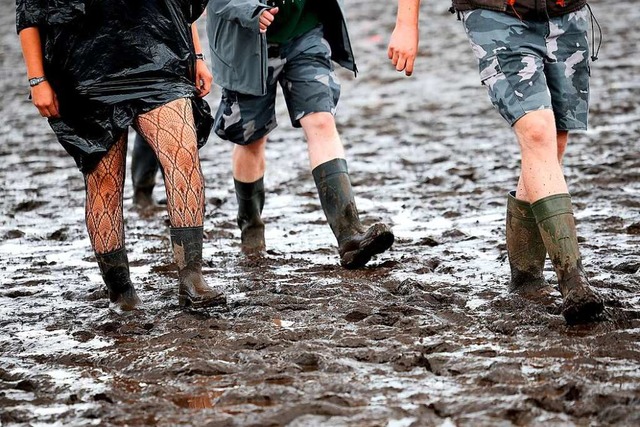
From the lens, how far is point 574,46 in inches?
188

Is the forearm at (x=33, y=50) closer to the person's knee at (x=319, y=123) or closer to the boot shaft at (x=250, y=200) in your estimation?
the person's knee at (x=319, y=123)

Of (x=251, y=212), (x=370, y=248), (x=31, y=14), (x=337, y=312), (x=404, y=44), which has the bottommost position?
(x=337, y=312)

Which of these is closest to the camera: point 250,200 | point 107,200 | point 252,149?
point 107,200

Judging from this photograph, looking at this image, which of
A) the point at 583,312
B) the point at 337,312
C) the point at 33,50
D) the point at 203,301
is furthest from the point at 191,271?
the point at 583,312

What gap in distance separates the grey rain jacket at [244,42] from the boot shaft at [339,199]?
0.51 meters

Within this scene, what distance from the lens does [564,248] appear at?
4547mm

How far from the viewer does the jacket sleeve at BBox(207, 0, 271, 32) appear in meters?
5.27

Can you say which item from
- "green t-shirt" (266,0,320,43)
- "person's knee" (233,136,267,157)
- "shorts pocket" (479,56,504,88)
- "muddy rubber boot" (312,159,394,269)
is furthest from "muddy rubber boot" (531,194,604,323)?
"person's knee" (233,136,267,157)

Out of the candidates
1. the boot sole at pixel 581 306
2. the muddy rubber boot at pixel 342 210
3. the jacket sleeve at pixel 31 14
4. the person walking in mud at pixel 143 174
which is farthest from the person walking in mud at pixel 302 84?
the person walking in mud at pixel 143 174

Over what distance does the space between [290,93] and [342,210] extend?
67 cm

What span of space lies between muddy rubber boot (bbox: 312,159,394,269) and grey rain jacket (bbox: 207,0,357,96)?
0.52 meters

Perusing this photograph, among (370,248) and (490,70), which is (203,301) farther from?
(490,70)

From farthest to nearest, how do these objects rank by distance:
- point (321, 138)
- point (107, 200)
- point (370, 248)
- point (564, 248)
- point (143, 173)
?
point (143, 173), point (321, 138), point (370, 248), point (107, 200), point (564, 248)

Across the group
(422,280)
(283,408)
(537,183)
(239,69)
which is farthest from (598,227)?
(283,408)
